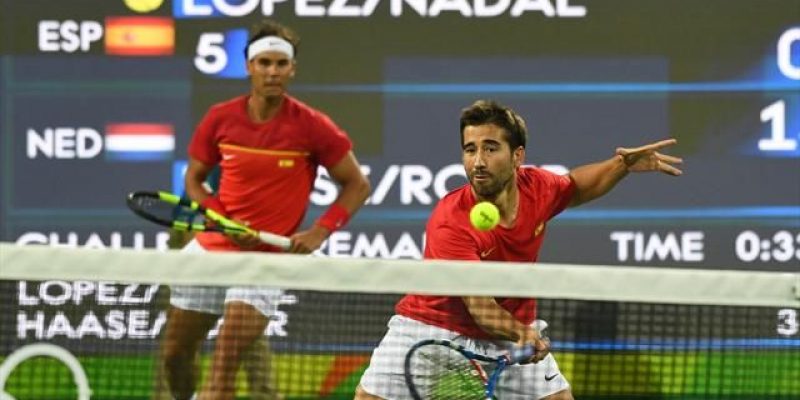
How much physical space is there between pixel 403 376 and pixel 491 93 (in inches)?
122

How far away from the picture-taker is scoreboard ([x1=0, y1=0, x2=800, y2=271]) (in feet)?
28.7

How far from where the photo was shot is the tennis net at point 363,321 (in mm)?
4969

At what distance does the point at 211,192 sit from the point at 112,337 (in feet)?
8.64

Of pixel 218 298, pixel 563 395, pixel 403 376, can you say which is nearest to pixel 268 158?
pixel 218 298

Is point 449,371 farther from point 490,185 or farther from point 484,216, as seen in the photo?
point 490,185

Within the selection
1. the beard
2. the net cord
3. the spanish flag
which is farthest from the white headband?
the net cord

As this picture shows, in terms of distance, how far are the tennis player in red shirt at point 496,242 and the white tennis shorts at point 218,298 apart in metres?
0.49

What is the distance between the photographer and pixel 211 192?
8.07 meters

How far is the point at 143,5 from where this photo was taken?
28.8ft

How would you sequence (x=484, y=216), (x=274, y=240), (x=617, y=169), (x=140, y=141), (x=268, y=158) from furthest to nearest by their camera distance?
(x=140, y=141), (x=268, y=158), (x=274, y=240), (x=617, y=169), (x=484, y=216)

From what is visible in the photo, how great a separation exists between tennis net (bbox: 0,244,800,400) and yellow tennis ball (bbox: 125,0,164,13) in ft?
7.76

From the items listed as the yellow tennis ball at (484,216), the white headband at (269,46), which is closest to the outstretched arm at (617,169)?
the yellow tennis ball at (484,216)

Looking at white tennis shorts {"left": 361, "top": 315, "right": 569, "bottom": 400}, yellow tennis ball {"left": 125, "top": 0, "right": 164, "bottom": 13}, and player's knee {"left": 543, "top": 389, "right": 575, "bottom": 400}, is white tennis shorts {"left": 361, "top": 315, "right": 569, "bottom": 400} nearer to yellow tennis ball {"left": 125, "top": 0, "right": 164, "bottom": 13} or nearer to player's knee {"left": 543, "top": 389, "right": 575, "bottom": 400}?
player's knee {"left": 543, "top": 389, "right": 575, "bottom": 400}

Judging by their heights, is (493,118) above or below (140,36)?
below
